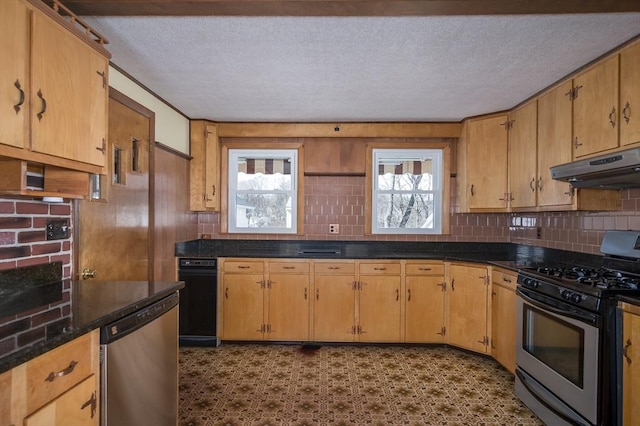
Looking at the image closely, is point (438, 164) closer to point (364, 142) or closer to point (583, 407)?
point (364, 142)

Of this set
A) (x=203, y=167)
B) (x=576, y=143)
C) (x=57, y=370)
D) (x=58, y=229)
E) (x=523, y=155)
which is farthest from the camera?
(x=203, y=167)

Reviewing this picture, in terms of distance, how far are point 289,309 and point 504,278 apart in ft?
6.55

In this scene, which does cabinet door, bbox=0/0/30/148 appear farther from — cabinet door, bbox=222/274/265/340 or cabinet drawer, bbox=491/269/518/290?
cabinet drawer, bbox=491/269/518/290

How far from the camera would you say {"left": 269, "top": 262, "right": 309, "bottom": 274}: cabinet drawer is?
366cm

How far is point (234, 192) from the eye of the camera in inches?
164

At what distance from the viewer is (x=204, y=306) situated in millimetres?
3621

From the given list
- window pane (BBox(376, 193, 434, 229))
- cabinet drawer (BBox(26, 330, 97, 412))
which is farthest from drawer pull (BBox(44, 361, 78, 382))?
window pane (BBox(376, 193, 434, 229))

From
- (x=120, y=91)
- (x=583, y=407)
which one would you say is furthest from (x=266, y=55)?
(x=583, y=407)

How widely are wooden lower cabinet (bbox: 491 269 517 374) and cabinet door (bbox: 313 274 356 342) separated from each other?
1280mm

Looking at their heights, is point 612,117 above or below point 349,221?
above

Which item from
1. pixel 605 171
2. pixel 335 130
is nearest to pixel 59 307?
pixel 605 171

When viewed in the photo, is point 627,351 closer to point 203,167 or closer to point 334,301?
point 334,301

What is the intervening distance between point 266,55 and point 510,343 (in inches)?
113

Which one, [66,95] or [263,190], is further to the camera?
[263,190]
